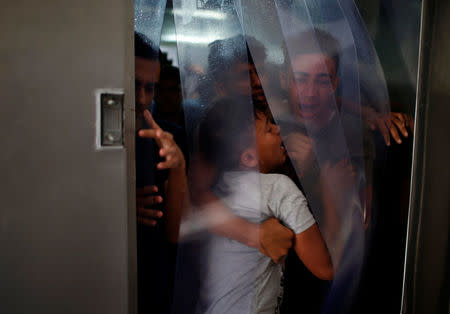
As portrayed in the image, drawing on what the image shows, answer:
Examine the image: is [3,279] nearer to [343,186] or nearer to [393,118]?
[343,186]

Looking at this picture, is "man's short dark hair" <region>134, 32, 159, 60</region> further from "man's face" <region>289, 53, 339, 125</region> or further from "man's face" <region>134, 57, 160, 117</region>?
"man's face" <region>289, 53, 339, 125</region>

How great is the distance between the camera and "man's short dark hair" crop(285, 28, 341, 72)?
0.98 metres

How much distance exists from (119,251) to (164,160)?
0.22 meters

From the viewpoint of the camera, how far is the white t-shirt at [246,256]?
92 centimetres

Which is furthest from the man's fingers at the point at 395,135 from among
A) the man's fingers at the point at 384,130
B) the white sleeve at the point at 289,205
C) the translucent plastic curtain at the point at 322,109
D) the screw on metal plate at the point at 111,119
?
the screw on metal plate at the point at 111,119

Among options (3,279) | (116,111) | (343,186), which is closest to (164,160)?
(116,111)

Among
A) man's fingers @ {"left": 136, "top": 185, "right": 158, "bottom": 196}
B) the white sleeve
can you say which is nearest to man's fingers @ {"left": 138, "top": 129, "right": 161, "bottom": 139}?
man's fingers @ {"left": 136, "top": 185, "right": 158, "bottom": 196}

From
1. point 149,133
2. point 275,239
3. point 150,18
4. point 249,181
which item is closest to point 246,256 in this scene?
point 275,239

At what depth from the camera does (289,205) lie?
38.5 inches

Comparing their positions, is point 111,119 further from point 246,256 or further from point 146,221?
point 246,256

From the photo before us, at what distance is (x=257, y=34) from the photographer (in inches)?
36.2

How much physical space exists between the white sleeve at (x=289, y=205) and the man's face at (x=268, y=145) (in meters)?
0.04

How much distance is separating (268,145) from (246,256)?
0.30 meters

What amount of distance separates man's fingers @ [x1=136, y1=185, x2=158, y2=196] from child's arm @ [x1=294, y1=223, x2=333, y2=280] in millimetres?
427
